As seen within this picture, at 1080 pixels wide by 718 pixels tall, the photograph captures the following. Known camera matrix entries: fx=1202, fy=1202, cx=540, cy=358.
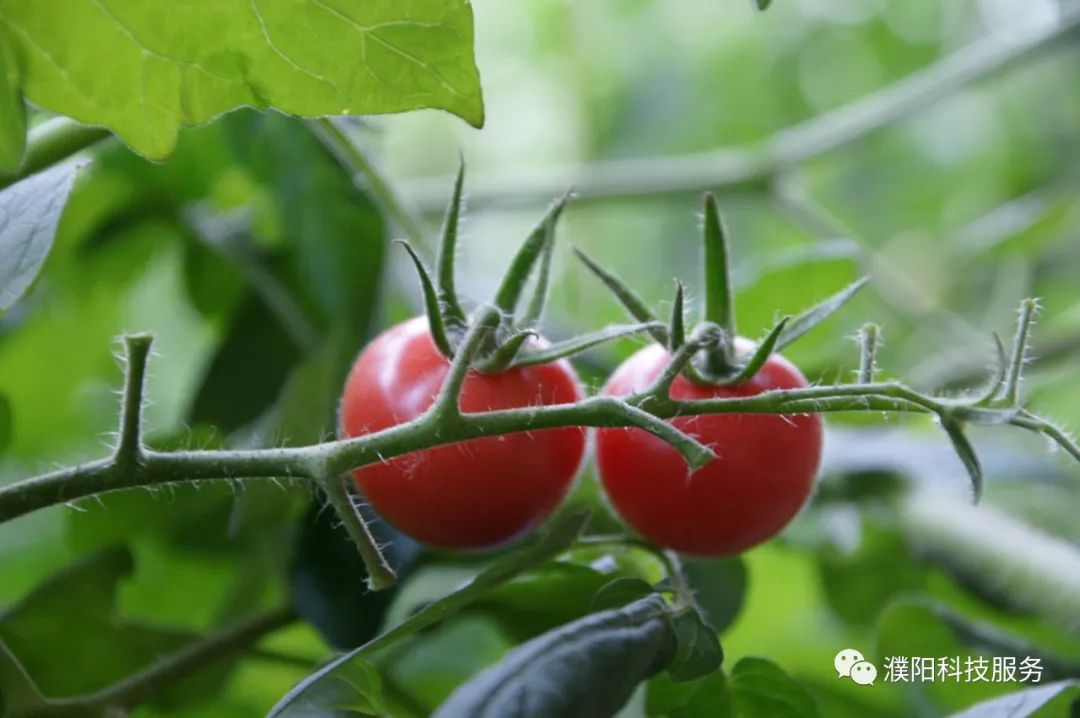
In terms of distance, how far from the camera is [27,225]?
Result: 392 millimetres

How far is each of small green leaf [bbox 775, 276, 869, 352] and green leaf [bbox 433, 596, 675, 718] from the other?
0.11 m

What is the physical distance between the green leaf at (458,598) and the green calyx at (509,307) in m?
0.06

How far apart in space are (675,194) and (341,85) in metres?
0.67

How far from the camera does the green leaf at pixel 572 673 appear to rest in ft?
1.07

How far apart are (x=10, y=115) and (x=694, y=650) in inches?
10.7

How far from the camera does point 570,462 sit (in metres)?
0.44

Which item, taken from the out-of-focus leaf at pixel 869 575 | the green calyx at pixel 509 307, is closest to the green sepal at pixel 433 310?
the green calyx at pixel 509 307

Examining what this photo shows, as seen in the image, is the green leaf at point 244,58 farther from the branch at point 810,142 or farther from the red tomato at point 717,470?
the branch at point 810,142

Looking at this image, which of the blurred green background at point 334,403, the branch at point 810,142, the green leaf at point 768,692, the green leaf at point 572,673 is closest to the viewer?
the green leaf at point 572,673

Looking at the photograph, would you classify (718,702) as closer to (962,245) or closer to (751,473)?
(751,473)

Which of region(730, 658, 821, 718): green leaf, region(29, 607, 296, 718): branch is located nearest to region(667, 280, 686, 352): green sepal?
region(730, 658, 821, 718): green leaf

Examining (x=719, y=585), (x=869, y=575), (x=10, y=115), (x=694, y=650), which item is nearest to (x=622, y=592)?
(x=694, y=650)

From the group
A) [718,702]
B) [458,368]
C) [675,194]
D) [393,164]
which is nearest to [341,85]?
[458,368]

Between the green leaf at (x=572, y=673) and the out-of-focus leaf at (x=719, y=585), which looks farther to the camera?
the out-of-focus leaf at (x=719, y=585)
